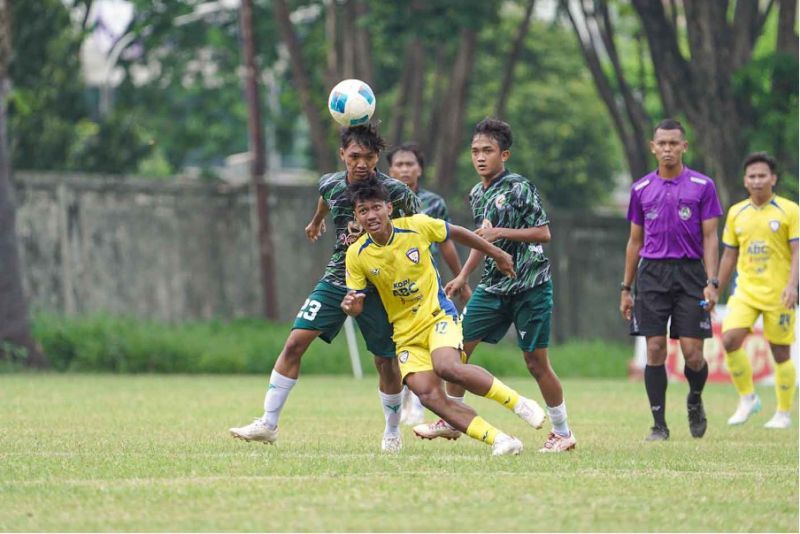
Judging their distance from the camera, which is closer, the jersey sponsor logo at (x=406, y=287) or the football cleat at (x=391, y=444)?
the jersey sponsor logo at (x=406, y=287)

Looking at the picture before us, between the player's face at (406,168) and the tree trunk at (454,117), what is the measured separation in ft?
49.1

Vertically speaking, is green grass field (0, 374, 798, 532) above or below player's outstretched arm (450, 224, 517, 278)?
below

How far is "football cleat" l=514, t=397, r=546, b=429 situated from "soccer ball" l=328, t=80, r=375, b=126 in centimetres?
210

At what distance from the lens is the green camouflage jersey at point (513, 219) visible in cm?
1107

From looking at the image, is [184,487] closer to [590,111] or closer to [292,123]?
[292,123]

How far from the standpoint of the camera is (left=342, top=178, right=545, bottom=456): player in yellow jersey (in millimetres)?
9969

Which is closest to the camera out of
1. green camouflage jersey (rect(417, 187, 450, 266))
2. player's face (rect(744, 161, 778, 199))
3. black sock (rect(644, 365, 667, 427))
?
black sock (rect(644, 365, 667, 427))

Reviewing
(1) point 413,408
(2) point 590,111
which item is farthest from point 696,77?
(2) point 590,111

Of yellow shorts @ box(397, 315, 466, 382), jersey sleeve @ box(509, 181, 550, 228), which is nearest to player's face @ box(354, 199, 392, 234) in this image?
yellow shorts @ box(397, 315, 466, 382)

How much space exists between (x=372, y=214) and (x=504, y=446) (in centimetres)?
160

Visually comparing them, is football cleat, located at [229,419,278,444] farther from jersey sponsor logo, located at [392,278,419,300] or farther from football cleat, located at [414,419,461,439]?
jersey sponsor logo, located at [392,278,419,300]

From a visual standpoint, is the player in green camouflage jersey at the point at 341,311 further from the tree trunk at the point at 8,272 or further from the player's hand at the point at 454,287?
the tree trunk at the point at 8,272

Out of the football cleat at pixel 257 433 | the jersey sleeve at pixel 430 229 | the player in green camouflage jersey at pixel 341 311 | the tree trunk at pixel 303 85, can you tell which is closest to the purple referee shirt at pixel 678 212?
the player in green camouflage jersey at pixel 341 311

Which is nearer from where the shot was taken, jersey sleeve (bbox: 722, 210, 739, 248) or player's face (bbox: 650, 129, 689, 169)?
player's face (bbox: 650, 129, 689, 169)
